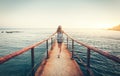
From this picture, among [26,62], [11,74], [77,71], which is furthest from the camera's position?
[26,62]

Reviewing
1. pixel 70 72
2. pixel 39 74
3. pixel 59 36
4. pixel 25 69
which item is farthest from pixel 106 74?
pixel 39 74

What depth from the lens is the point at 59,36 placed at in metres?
13.1

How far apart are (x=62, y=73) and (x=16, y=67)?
9648 millimetres

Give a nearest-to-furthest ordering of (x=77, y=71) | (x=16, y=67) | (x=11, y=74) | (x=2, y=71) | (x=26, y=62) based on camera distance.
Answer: (x=77, y=71) < (x=11, y=74) < (x=2, y=71) < (x=16, y=67) < (x=26, y=62)

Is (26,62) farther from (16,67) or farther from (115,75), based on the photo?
(115,75)

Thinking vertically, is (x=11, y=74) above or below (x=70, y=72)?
below

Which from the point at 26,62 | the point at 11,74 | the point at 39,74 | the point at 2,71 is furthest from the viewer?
the point at 26,62

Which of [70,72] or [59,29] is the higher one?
A: [59,29]

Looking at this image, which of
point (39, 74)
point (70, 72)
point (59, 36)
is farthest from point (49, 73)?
point (59, 36)

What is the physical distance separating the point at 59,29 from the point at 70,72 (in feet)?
28.5

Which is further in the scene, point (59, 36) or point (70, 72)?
point (59, 36)

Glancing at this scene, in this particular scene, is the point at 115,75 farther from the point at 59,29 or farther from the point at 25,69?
the point at 25,69

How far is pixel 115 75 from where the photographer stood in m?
11.8

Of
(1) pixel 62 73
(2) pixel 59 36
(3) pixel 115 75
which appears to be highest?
(2) pixel 59 36
